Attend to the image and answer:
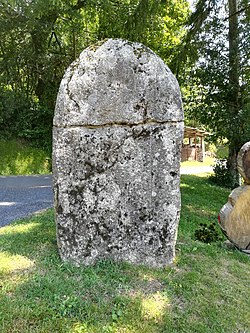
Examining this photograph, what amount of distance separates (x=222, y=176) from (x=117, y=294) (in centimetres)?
892

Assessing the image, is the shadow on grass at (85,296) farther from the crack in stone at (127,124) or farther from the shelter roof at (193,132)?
the shelter roof at (193,132)

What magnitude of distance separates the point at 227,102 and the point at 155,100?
22.1 ft

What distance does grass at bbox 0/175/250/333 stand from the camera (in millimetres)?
1974

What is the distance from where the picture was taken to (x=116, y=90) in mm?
2668

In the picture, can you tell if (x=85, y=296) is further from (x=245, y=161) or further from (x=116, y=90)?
(x=245, y=161)

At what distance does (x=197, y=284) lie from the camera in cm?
254

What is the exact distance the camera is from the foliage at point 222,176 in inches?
402

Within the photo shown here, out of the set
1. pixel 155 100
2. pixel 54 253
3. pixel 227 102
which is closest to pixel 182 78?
pixel 227 102

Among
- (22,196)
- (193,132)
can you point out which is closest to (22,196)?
(22,196)

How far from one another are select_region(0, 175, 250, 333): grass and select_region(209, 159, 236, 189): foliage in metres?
7.35

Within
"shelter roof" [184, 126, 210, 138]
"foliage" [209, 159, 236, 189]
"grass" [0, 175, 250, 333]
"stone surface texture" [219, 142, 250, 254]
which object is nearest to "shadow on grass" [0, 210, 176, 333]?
"grass" [0, 175, 250, 333]

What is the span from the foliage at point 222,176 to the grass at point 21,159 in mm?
6153

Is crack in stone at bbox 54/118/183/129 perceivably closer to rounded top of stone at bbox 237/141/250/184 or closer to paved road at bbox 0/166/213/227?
rounded top of stone at bbox 237/141/250/184

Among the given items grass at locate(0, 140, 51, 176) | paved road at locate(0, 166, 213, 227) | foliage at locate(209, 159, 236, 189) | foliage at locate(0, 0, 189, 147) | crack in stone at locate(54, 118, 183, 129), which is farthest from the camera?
foliage at locate(0, 0, 189, 147)
